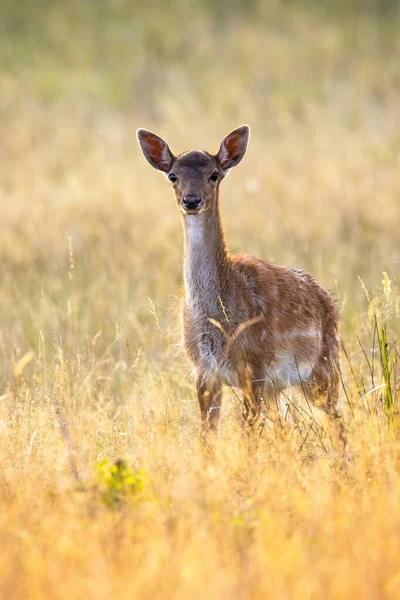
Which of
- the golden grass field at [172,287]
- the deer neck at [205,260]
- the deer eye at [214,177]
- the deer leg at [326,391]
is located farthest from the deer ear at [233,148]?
the deer leg at [326,391]

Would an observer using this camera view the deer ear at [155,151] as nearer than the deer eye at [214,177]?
No

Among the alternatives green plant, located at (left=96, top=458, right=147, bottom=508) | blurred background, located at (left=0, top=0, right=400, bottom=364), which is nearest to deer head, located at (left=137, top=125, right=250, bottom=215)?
blurred background, located at (left=0, top=0, right=400, bottom=364)

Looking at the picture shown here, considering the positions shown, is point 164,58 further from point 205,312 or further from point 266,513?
point 266,513

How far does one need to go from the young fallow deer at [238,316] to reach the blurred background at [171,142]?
1.88 ft

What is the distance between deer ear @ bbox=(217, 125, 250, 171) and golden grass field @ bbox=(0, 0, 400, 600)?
0.92 m

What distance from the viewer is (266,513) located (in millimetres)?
4336

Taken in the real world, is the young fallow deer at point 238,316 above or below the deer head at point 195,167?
below

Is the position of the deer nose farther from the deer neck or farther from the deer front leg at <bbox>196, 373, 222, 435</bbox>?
the deer front leg at <bbox>196, 373, 222, 435</bbox>

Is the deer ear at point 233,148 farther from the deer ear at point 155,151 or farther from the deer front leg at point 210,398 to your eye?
the deer front leg at point 210,398

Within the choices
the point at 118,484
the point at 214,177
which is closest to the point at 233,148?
the point at 214,177

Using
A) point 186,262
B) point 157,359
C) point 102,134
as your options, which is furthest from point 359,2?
point 186,262

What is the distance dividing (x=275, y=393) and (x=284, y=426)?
0.89 metres

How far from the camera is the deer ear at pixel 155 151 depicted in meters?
6.76

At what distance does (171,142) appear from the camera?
1694 centimetres
